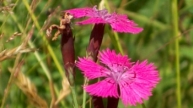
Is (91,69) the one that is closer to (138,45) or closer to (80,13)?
(80,13)

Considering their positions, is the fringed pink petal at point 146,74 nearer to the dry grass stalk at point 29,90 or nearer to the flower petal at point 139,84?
the flower petal at point 139,84

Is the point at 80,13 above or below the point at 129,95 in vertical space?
above

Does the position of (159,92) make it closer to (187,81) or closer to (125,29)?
(187,81)

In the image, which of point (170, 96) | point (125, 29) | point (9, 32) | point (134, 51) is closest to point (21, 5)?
point (9, 32)

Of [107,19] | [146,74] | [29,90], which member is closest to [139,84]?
[146,74]

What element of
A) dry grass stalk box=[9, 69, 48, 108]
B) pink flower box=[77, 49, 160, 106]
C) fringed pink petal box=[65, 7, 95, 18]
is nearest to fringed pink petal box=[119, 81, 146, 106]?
pink flower box=[77, 49, 160, 106]

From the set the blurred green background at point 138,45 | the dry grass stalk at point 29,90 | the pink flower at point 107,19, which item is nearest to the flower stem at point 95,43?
the pink flower at point 107,19
